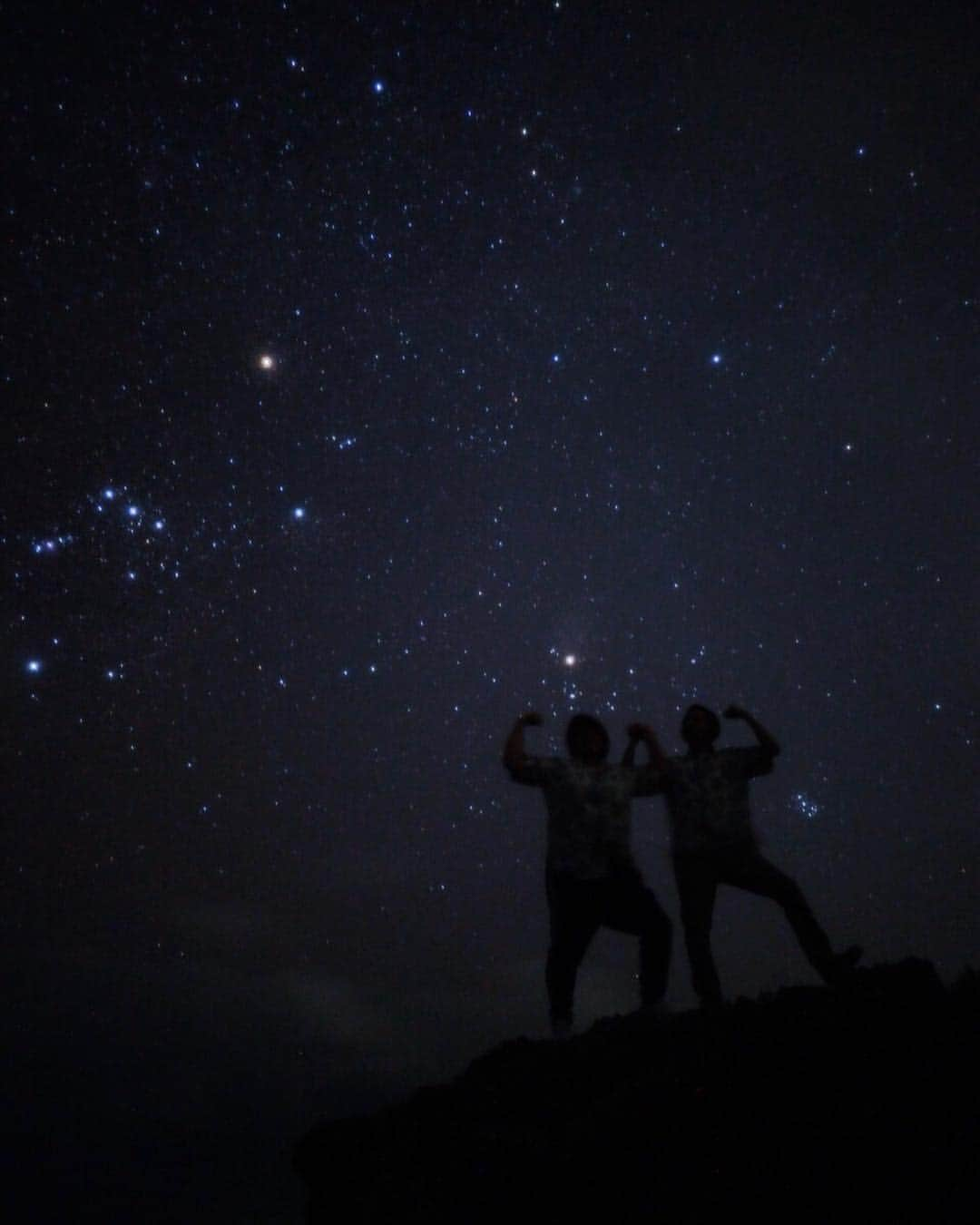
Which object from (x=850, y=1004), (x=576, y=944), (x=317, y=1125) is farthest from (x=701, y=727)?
(x=317, y=1125)

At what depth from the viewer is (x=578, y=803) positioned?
4.95 metres

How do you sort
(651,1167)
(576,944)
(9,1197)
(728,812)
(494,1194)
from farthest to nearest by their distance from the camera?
(9,1197)
(728,812)
(576,944)
(494,1194)
(651,1167)

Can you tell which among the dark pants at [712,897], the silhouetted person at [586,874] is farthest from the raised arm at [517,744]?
the dark pants at [712,897]

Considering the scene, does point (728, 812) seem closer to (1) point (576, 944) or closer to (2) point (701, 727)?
(2) point (701, 727)

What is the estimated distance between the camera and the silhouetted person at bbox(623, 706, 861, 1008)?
16.1 feet

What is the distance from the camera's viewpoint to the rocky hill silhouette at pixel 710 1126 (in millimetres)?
2381

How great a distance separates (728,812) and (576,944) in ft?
3.99

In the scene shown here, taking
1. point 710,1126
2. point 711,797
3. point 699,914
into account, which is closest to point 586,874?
point 699,914

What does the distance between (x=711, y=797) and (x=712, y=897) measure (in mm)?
577

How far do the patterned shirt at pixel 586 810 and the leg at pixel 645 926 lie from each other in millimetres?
125

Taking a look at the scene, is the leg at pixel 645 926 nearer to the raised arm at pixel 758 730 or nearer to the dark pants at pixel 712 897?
the dark pants at pixel 712 897

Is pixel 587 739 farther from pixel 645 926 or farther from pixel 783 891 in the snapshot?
pixel 783 891

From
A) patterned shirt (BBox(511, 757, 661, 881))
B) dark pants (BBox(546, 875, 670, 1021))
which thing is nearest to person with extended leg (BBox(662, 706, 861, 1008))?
patterned shirt (BBox(511, 757, 661, 881))

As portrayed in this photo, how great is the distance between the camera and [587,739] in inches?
207
